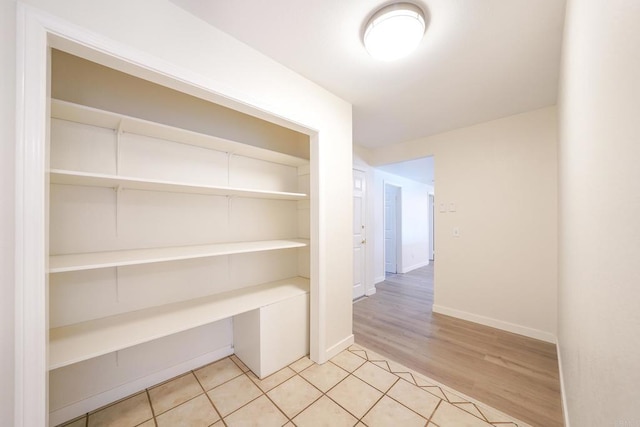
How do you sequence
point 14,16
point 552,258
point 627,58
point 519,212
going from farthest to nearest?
1. point 519,212
2. point 552,258
3. point 14,16
4. point 627,58

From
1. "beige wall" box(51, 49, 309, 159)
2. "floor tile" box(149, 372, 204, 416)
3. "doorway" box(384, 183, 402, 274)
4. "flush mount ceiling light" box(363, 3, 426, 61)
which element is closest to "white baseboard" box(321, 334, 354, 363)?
"floor tile" box(149, 372, 204, 416)

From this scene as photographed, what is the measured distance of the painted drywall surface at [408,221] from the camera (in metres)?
4.48

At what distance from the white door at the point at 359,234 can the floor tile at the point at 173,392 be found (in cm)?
246

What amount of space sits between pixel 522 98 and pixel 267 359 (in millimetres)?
3376

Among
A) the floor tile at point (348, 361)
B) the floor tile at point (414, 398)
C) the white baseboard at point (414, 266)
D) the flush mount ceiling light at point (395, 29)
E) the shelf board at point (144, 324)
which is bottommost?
the white baseboard at point (414, 266)

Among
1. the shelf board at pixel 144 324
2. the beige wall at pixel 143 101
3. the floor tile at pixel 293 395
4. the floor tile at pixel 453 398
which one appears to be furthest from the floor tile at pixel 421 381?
the beige wall at pixel 143 101

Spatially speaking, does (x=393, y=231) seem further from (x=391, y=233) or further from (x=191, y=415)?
(x=191, y=415)

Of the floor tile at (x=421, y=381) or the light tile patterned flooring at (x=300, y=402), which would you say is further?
the floor tile at (x=421, y=381)

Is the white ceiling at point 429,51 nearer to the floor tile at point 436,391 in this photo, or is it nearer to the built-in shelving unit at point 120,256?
the built-in shelving unit at point 120,256

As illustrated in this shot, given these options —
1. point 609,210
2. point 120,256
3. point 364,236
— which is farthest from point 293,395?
point 364,236

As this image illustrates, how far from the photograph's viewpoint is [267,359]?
1851mm

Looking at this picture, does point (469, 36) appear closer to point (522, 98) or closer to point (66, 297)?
point (522, 98)

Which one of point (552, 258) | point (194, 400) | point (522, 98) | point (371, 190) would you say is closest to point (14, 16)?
point (194, 400)

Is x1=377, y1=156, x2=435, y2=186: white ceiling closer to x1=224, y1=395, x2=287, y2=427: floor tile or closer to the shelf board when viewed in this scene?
the shelf board
